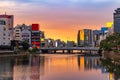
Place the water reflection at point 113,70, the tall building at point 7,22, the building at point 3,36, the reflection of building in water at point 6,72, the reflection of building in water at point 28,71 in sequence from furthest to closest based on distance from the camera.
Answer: the tall building at point 7,22 < the building at point 3,36 < the water reflection at point 113,70 < the reflection of building in water at point 28,71 < the reflection of building in water at point 6,72

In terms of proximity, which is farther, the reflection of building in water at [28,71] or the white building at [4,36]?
the white building at [4,36]

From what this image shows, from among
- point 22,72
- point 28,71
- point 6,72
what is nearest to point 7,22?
point 28,71

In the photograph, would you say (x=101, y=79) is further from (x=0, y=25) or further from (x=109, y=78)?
(x=0, y=25)

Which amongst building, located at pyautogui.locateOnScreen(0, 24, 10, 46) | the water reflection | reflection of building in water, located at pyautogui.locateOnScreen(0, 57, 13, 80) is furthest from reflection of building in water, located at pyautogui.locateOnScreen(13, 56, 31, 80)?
building, located at pyautogui.locateOnScreen(0, 24, 10, 46)

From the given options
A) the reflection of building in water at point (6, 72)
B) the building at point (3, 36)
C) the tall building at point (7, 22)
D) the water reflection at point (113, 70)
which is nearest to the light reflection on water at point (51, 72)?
the reflection of building in water at point (6, 72)

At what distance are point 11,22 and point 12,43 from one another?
3132 centimetres

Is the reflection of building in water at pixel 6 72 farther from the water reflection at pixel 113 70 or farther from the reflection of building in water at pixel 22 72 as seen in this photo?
the water reflection at pixel 113 70

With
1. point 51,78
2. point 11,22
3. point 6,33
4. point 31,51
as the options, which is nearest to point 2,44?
point 6,33

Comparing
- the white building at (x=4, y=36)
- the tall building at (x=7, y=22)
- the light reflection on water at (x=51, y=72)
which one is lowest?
the light reflection on water at (x=51, y=72)

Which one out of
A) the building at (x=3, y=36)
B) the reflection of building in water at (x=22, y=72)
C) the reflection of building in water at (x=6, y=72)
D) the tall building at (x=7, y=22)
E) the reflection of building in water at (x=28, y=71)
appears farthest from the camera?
the tall building at (x=7, y=22)

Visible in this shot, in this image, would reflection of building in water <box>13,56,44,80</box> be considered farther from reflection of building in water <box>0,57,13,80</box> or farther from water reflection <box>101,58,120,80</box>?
water reflection <box>101,58,120,80</box>

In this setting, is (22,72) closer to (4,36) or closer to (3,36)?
(3,36)

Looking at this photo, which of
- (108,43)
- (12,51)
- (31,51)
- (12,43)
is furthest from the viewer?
(31,51)

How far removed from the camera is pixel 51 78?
1946 inches
